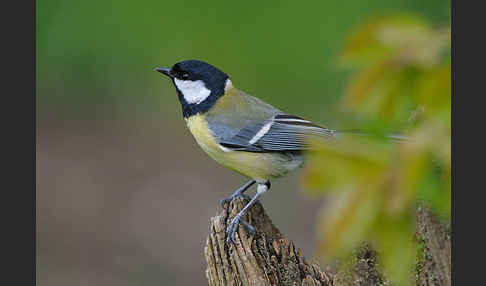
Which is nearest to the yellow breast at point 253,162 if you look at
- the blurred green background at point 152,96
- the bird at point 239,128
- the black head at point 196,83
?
the bird at point 239,128

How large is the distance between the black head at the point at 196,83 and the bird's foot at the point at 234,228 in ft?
2.58

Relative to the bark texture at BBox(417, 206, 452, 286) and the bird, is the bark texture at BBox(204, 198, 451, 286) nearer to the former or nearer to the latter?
the bark texture at BBox(417, 206, 452, 286)

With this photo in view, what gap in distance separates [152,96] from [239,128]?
353cm

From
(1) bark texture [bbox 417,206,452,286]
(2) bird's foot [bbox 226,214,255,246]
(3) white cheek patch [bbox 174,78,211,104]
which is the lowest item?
(2) bird's foot [bbox 226,214,255,246]

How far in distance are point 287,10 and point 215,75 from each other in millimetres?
3175

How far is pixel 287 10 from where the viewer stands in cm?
617

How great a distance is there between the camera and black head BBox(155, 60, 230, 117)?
3174 mm

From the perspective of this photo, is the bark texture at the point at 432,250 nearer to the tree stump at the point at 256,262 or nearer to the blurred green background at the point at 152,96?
the tree stump at the point at 256,262

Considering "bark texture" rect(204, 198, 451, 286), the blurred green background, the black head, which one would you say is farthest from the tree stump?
the blurred green background

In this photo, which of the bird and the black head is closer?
the bird

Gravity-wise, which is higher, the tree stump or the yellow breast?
the yellow breast

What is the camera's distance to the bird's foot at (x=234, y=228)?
8.38 feet

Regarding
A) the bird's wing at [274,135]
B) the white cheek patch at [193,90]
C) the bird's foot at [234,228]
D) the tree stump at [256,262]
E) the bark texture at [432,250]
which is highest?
the white cheek patch at [193,90]

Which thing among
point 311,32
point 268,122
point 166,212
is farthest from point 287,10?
point 268,122
